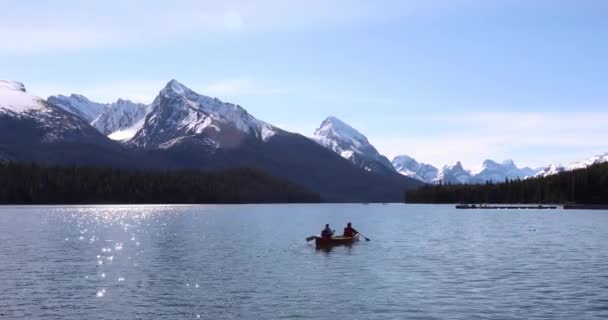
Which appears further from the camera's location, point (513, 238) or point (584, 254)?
point (513, 238)

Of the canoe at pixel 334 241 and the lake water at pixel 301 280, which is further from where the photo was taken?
the canoe at pixel 334 241

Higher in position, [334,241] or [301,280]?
[334,241]

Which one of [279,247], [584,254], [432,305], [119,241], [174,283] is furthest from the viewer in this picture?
[119,241]

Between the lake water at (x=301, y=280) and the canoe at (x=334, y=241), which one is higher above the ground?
the canoe at (x=334, y=241)

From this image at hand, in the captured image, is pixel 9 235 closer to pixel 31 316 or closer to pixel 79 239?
pixel 79 239

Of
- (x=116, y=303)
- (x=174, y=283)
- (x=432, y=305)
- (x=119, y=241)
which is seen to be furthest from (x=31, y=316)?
(x=119, y=241)

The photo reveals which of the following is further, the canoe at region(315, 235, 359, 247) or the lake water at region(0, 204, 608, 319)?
the canoe at region(315, 235, 359, 247)

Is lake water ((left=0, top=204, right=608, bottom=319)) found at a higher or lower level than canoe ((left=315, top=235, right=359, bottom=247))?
lower

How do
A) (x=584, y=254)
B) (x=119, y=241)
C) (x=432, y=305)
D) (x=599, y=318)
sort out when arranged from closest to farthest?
1. (x=599, y=318)
2. (x=432, y=305)
3. (x=584, y=254)
4. (x=119, y=241)

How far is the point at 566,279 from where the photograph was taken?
60.4 meters

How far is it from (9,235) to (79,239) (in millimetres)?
14696


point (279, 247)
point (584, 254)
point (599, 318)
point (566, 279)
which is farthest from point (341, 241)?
point (599, 318)

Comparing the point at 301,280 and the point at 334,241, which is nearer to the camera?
the point at 301,280

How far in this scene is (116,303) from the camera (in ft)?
159
